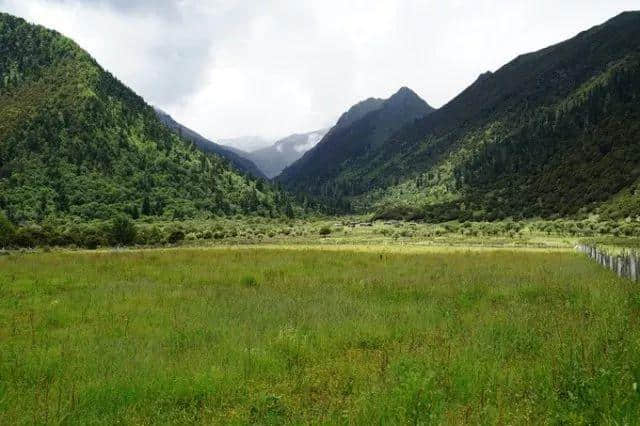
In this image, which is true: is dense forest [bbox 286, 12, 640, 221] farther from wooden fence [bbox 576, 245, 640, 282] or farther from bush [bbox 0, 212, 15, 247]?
bush [bbox 0, 212, 15, 247]

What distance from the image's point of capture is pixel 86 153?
107750mm

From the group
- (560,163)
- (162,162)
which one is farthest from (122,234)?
(560,163)

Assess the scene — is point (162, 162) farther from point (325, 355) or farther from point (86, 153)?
point (325, 355)

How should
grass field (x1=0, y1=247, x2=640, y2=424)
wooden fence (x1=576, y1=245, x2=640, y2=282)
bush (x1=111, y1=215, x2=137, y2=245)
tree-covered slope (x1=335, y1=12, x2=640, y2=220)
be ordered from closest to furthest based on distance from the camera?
grass field (x1=0, y1=247, x2=640, y2=424) < wooden fence (x1=576, y1=245, x2=640, y2=282) < bush (x1=111, y1=215, x2=137, y2=245) < tree-covered slope (x1=335, y1=12, x2=640, y2=220)

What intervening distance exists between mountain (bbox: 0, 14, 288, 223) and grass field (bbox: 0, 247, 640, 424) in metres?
85.3

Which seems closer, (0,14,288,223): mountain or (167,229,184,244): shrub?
(167,229,184,244): shrub

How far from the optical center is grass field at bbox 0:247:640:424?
5.12 metres

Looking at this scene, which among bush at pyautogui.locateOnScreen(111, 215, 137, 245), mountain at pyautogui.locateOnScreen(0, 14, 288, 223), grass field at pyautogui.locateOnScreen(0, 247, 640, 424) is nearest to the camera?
grass field at pyautogui.locateOnScreen(0, 247, 640, 424)

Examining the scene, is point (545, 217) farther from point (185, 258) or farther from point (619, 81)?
point (185, 258)

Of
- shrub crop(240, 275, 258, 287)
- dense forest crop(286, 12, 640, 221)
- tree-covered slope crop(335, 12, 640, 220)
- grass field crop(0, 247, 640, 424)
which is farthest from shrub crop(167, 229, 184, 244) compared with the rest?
tree-covered slope crop(335, 12, 640, 220)

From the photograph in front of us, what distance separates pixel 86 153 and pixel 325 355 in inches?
4515

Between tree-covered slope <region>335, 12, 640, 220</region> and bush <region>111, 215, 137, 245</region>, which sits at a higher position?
tree-covered slope <region>335, 12, 640, 220</region>

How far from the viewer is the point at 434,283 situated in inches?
572

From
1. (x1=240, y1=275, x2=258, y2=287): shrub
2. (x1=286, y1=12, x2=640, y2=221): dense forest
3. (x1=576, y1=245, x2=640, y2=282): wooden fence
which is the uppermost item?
(x1=286, y1=12, x2=640, y2=221): dense forest
